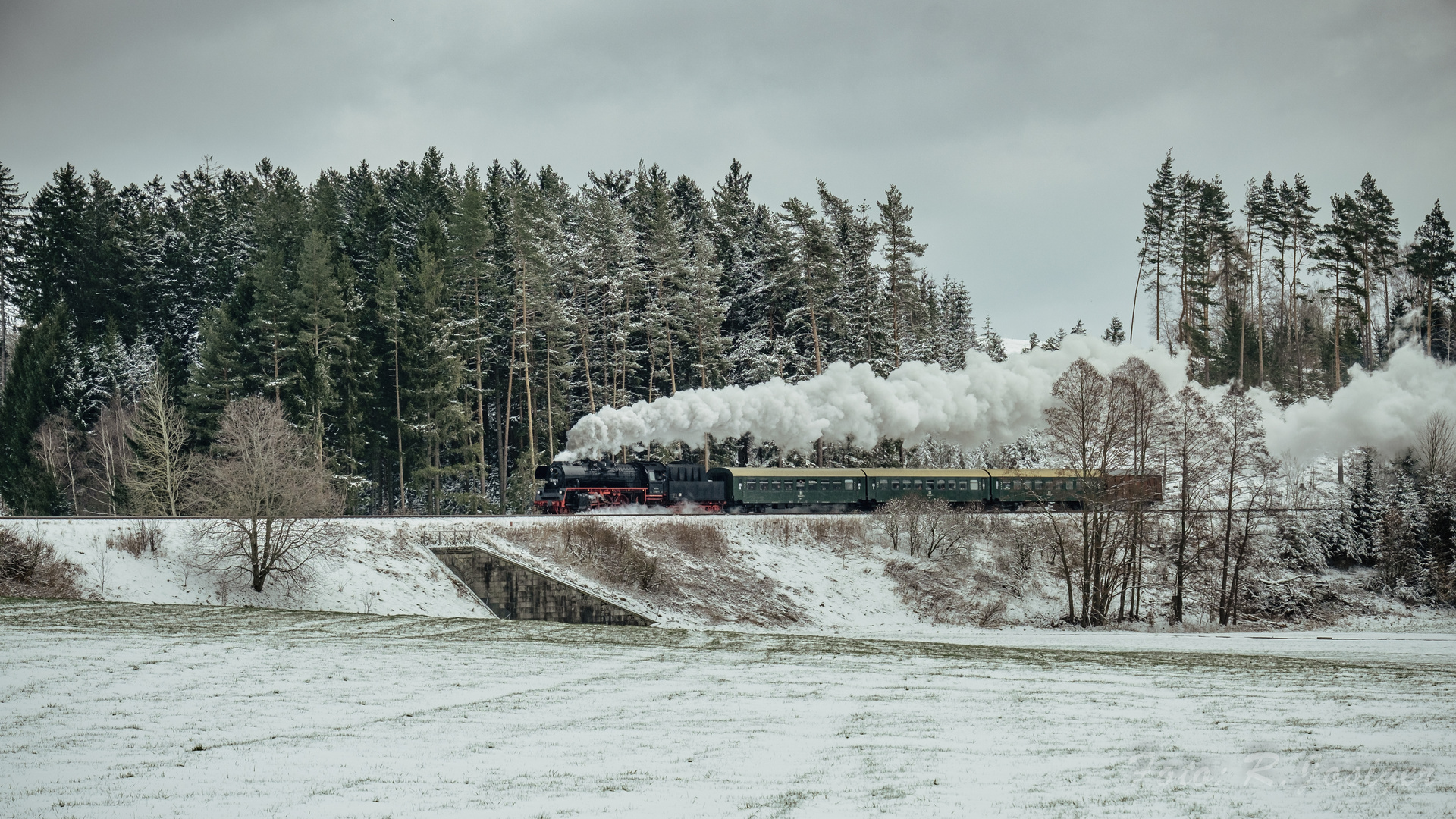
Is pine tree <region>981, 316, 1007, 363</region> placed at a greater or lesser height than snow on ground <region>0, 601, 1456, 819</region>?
greater

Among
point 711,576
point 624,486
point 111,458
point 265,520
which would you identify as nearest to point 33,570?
point 265,520

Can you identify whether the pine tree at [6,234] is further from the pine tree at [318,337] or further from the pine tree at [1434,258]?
the pine tree at [1434,258]

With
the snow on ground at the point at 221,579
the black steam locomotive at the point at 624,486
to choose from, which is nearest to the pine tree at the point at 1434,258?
the black steam locomotive at the point at 624,486

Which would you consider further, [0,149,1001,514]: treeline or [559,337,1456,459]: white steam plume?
[0,149,1001,514]: treeline

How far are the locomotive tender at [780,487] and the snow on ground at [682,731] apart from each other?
2213 cm

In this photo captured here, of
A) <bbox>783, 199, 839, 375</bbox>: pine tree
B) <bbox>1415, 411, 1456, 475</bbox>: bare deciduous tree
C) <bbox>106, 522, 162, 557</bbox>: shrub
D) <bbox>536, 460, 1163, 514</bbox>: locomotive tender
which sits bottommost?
<bbox>106, 522, 162, 557</bbox>: shrub

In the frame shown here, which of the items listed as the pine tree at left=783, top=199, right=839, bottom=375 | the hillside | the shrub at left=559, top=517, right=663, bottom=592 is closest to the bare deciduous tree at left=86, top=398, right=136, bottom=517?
the hillside

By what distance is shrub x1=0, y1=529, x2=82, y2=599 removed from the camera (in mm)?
29281

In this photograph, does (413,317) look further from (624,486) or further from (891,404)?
(891,404)

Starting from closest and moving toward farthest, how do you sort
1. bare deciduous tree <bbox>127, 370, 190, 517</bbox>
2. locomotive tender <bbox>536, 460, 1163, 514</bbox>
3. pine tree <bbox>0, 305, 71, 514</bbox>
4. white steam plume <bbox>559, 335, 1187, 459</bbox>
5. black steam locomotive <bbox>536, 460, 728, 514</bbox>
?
black steam locomotive <bbox>536, 460, 728, 514</bbox>, locomotive tender <bbox>536, 460, 1163, 514</bbox>, bare deciduous tree <bbox>127, 370, 190, 517</bbox>, white steam plume <bbox>559, 335, 1187, 459</bbox>, pine tree <bbox>0, 305, 71, 514</bbox>

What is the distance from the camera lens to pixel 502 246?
65438mm

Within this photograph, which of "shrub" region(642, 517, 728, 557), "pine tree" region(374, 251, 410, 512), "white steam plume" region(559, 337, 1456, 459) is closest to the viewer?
"shrub" region(642, 517, 728, 557)

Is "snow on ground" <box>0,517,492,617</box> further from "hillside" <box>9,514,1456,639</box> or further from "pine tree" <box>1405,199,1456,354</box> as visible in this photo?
"pine tree" <box>1405,199,1456,354</box>

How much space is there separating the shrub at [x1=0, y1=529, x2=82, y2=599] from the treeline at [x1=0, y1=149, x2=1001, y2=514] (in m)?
19.4
